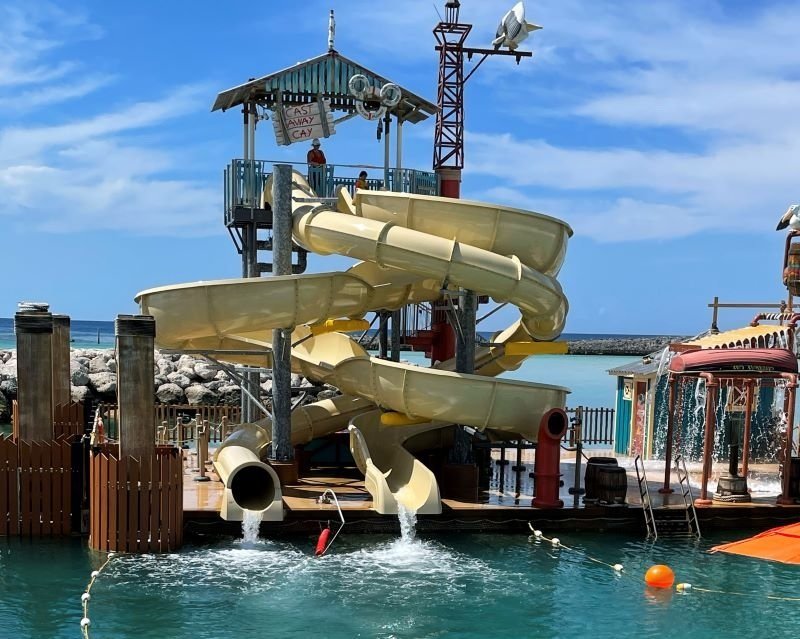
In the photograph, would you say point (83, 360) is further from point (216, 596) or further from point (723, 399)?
point (216, 596)

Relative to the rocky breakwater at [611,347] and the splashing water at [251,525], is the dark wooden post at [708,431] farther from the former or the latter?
the rocky breakwater at [611,347]

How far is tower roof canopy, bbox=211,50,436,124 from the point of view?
2073cm

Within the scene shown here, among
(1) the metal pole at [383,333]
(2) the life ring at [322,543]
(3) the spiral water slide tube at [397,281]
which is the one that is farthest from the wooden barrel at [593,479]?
(1) the metal pole at [383,333]

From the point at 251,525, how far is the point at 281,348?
11.9 feet

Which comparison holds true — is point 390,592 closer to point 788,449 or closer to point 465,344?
point 465,344

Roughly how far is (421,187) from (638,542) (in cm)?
928

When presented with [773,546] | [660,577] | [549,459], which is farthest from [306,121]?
[773,546]

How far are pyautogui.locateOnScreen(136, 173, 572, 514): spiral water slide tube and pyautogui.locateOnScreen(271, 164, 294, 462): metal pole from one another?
30cm

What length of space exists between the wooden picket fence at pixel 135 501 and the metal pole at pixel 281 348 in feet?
10.5

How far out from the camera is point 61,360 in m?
19.9

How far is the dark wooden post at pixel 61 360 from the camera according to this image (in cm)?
1941

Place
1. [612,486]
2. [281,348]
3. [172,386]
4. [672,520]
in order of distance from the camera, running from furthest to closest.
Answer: [172,386]
[281,348]
[612,486]
[672,520]

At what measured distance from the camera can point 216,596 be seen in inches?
516

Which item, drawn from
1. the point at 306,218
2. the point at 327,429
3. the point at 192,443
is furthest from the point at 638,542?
the point at 192,443
